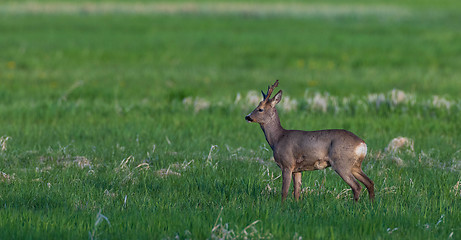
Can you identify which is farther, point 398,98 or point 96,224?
point 398,98

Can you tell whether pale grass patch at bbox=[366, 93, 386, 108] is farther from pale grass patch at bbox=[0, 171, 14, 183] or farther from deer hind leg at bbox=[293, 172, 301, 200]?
pale grass patch at bbox=[0, 171, 14, 183]

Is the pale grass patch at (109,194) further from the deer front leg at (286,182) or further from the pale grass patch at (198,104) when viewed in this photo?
the pale grass patch at (198,104)

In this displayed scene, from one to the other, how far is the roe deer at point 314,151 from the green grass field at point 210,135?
275mm

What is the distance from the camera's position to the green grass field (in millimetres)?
6105

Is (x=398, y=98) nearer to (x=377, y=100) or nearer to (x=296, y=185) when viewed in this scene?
(x=377, y=100)

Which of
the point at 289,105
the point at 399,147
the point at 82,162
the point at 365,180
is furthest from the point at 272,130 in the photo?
the point at 289,105

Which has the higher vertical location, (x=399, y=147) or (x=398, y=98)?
(x=398, y=98)

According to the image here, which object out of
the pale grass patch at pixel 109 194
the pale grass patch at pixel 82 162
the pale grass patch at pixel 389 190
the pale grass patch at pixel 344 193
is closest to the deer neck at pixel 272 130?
the pale grass patch at pixel 344 193

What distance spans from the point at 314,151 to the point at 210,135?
4973 mm

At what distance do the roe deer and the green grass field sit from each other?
275mm

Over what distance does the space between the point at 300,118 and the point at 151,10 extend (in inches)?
1720

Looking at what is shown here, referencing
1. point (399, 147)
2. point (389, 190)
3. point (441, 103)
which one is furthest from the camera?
point (441, 103)

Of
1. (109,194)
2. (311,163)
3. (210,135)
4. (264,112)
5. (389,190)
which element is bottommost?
(210,135)

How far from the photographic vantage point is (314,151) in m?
6.68
